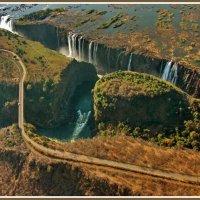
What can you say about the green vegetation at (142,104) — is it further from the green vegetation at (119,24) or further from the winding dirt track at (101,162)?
the green vegetation at (119,24)

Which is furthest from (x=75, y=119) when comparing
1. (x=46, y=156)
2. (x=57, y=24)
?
(x=57, y=24)

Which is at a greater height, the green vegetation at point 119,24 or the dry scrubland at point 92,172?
the green vegetation at point 119,24

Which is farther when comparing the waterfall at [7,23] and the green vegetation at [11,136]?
the waterfall at [7,23]

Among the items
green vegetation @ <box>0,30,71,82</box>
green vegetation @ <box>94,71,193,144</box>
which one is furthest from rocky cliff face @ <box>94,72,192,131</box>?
green vegetation @ <box>0,30,71,82</box>

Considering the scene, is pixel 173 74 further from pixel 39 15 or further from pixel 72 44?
pixel 39 15

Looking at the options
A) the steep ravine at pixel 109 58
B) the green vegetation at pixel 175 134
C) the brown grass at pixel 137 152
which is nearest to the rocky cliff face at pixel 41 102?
the brown grass at pixel 137 152

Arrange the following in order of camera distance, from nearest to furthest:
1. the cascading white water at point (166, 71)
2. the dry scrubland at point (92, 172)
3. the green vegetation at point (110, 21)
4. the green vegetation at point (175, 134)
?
the dry scrubland at point (92, 172) → the green vegetation at point (175, 134) → the cascading white water at point (166, 71) → the green vegetation at point (110, 21)
